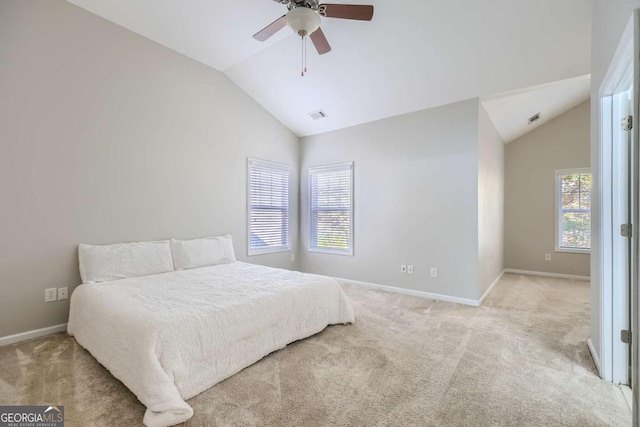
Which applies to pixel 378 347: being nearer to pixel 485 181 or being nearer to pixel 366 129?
pixel 485 181

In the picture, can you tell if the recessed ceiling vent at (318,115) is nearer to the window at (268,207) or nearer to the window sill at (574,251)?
the window at (268,207)

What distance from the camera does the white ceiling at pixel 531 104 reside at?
12.0 feet

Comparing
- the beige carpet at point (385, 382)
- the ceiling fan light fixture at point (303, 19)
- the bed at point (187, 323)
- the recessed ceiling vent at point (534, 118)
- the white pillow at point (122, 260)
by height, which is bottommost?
the beige carpet at point (385, 382)

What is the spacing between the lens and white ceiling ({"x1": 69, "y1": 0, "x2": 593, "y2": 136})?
2670mm

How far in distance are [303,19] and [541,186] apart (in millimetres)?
5585

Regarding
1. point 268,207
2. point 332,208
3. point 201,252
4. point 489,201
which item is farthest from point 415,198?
point 201,252

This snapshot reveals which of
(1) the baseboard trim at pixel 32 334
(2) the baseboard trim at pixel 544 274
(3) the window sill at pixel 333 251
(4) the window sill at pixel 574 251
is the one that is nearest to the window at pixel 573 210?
(4) the window sill at pixel 574 251

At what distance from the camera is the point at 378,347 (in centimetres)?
251

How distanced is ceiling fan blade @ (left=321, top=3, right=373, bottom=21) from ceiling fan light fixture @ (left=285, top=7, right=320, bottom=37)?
0.15 meters

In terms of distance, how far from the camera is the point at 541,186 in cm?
551

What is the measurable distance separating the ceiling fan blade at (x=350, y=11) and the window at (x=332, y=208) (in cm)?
256

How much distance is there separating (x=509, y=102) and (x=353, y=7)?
2806 millimetres

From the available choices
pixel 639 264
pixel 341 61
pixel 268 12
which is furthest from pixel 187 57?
pixel 639 264

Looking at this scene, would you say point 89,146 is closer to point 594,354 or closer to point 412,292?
point 412,292
